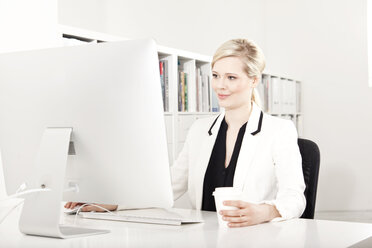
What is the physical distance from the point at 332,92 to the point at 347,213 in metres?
1.38

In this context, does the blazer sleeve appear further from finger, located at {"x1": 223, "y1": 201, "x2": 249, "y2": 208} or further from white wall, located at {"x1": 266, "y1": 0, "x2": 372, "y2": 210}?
white wall, located at {"x1": 266, "y1": 0, "x2": 372, "y2": 210}

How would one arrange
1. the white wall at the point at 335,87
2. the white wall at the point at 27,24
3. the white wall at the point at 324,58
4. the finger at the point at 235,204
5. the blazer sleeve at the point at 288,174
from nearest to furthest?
the finger at the point at 235,204
the blazer sleeve at the point at 288,174
the white wall at the point at 27,24
the white wall at the point at 324,58
the white wall at the point at 335,87

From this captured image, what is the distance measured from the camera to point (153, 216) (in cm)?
166

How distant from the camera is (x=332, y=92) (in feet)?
18.5

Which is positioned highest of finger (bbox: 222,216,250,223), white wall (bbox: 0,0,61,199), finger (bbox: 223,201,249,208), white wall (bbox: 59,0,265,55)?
white wall (bbox: 59,0,265,55)

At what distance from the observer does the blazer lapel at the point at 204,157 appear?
83.8 inches

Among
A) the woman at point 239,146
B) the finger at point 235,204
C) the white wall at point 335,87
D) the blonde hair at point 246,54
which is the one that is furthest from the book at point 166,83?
the white wall at point 335,87

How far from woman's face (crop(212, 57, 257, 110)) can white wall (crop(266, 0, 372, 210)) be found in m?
3.72

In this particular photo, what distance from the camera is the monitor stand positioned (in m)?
1.34

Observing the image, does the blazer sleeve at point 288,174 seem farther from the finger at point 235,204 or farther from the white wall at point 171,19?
the white wall at point 171,19

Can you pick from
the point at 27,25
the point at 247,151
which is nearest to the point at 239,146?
the point at 247,151

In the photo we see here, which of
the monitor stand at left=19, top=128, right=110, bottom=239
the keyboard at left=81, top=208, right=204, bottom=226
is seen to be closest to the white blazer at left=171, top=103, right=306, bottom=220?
the keyboard at left=81, top=208, right=204, bottom=226

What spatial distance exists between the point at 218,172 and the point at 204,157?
90mm

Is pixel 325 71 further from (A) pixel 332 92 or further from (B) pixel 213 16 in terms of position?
(B) pixel 213 16
